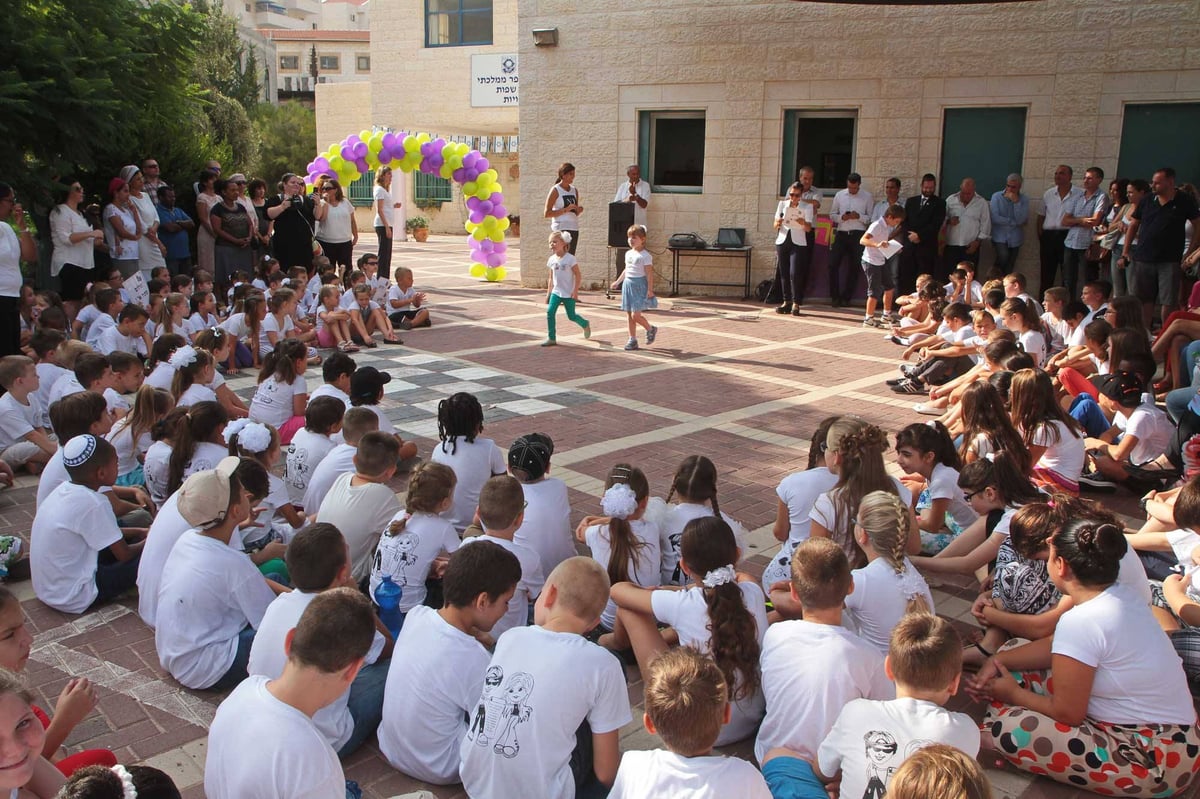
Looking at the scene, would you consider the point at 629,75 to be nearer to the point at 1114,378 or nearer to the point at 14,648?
the point at 1114,378

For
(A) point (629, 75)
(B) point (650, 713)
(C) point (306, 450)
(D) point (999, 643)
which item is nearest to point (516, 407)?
(C) point (306, 450)

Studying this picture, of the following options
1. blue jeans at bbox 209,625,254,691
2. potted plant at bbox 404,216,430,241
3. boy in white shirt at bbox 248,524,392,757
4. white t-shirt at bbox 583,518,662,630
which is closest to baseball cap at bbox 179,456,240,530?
blue jeans at bbox 209,625,254,691

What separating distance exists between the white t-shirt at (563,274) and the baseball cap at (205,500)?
7.44 m

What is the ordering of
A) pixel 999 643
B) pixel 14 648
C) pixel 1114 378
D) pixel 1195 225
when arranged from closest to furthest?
pixel 14 648
pixel 999 643
pixel 1114 378
pixel 1195 225

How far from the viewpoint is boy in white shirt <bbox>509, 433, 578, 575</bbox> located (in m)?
4.77

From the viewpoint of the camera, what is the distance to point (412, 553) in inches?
173

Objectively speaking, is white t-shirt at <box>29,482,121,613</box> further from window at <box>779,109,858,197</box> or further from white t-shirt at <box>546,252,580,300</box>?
window at <box>779,109,858,197</box>

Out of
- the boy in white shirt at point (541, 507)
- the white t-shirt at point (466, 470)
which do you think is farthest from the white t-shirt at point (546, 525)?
A: the white t-shirt at point (466, 470)

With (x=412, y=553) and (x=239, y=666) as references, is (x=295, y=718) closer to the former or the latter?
(x=239, y=666)

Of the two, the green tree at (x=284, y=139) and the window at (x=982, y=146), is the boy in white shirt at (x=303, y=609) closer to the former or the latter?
the window at (x=982, y=146)

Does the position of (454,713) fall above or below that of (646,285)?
below

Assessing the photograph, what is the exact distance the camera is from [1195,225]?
1128cm

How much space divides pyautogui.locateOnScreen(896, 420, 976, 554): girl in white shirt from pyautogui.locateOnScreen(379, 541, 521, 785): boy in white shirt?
112 inches

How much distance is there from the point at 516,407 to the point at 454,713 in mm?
5441
